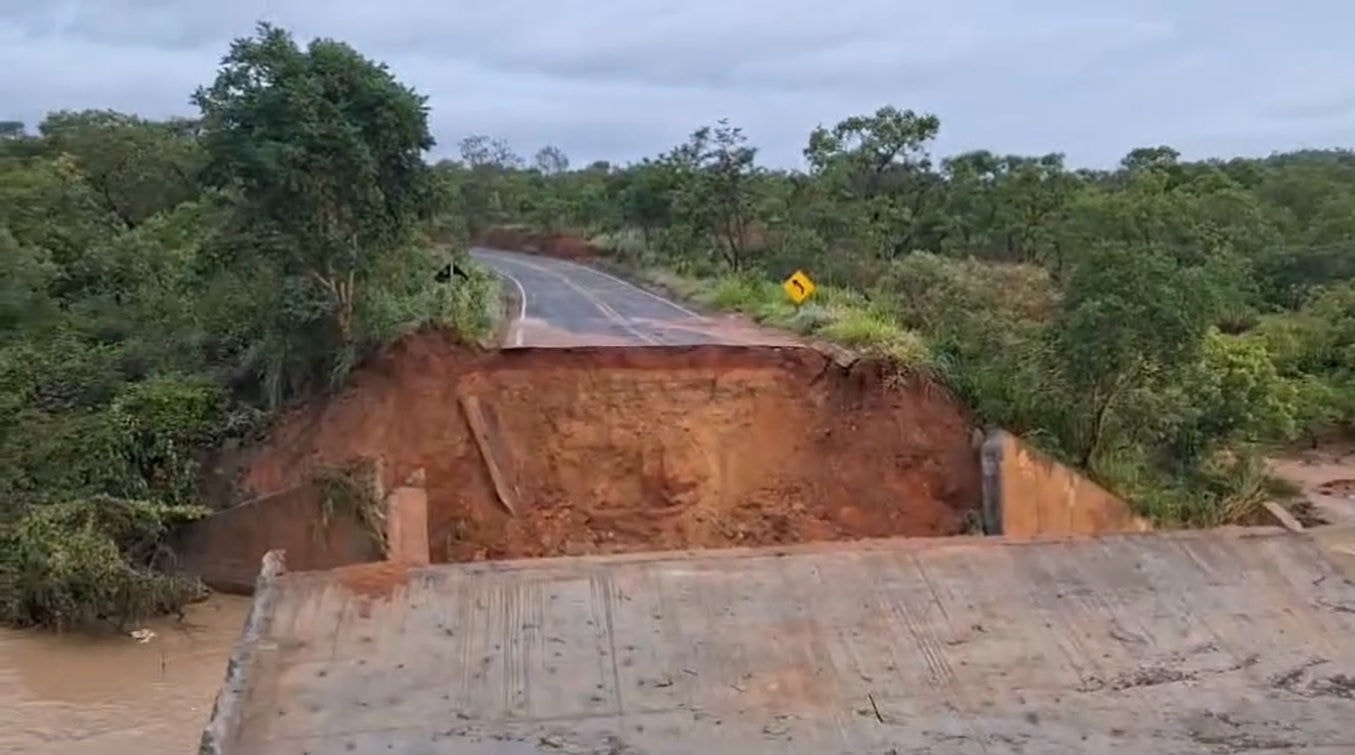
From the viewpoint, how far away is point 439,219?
58.4 ft

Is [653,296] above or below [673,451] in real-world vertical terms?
above

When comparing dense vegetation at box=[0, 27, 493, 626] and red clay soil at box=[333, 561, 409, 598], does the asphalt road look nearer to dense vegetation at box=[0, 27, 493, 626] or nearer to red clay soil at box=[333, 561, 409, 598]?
dense vegetation at box=[0, 27, 493, 626]

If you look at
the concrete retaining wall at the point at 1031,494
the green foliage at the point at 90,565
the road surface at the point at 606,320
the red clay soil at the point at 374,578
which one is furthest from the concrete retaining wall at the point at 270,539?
the red clay soil at the point at 374,578

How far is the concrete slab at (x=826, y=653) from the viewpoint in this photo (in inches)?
244

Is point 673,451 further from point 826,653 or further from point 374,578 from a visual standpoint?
point 826,653

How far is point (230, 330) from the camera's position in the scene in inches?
734

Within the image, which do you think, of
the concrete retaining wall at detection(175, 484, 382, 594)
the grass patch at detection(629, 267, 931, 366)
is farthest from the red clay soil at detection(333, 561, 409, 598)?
the grass patch at detection(629, 267, 931, 366)

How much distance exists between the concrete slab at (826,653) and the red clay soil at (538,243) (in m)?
43.5

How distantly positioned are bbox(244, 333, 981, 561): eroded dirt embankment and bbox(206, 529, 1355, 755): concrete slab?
5512 millimetres

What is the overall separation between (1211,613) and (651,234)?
38867 mm

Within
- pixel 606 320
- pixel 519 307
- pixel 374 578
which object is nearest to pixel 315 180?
pixel 606 320

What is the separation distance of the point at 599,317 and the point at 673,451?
9207 mm

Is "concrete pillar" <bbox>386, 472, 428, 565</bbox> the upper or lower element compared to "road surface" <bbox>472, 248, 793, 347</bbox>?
lower

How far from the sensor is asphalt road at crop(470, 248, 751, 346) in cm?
1823
